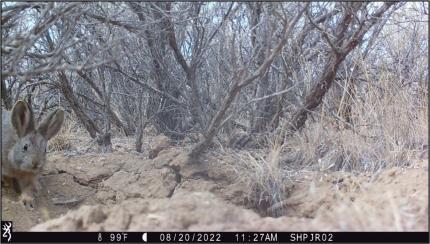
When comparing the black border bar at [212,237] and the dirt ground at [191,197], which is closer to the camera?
the black border bar at [212,237]

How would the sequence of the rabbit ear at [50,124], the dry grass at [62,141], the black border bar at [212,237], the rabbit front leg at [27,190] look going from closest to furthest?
the black border bar at [212,237], the rabbit front leg at [27,190], the rabbit ear at [50,124], the dry grass at [62,141]

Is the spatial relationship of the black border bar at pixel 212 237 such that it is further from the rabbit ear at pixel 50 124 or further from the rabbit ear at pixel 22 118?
the rabbit ear at pixel 50 124

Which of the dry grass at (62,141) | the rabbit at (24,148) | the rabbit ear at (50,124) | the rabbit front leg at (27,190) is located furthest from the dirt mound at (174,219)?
the dry grass at (62,141)

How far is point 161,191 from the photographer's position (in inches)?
196

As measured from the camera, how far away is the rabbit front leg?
15.3ft

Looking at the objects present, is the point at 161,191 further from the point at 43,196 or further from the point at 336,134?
the point at 336,134

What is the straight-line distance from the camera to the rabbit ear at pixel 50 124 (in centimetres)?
477

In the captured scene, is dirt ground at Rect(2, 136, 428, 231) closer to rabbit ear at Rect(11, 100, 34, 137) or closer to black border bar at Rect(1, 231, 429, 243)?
black border bar at Rect(1, 231, 429, 243)

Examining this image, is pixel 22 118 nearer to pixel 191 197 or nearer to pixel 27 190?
pixel 27 190

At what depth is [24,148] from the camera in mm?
4559

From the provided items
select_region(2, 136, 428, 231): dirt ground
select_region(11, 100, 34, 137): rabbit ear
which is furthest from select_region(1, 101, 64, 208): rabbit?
select_region(2, 136, 428, 231): dirt ground

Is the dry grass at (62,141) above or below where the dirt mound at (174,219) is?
above

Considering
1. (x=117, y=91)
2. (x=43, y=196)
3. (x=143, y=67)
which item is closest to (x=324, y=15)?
(x=143, y=67)

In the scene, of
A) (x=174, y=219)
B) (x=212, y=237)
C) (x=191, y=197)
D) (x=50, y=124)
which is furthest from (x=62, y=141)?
(x=212, y=237)
